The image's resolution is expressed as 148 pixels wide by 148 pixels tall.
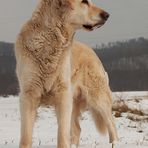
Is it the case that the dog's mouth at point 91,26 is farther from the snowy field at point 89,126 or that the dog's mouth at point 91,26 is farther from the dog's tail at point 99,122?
the snowy field at point 89,126

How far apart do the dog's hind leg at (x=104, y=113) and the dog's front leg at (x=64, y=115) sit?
165cm

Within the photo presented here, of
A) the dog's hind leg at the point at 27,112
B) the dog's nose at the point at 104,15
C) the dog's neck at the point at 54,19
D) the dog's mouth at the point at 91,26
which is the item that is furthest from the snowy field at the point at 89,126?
the dog's nose at the point at 104,15

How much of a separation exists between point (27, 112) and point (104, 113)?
210 cm

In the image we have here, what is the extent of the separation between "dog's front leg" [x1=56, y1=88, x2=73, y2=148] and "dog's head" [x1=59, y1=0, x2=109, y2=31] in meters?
0.78

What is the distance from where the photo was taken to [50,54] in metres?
5.68

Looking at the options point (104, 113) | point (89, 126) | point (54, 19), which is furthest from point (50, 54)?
point (89, 126)

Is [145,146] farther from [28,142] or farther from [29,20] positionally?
[29,20]

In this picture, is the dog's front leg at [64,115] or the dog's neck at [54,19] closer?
the dog's neck at [54,19]

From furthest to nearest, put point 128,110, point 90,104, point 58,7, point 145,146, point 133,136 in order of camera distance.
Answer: point 128,110, point 133,136, point 90,104, point 145,146, point 58,7

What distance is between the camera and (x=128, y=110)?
48.6 feet

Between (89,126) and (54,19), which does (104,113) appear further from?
(89,126)

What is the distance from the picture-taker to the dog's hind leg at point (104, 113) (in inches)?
291

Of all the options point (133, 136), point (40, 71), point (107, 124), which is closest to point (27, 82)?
point (40, 71)

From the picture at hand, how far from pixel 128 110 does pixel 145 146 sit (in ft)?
28.1
